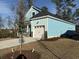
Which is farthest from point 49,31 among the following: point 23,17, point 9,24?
point 9,24

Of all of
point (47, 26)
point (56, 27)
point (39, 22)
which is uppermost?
point (39, 22)

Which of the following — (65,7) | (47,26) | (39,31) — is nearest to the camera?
(47,26)

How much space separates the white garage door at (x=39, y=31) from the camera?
23422 millimetres

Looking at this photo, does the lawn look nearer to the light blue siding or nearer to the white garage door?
the light blue siding

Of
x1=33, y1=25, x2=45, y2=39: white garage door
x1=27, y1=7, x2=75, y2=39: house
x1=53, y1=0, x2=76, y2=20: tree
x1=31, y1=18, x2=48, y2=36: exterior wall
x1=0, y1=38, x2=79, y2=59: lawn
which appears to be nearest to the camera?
x1=0, y1=38, x2=79, y2=59: lawn

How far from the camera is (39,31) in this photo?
2408 cm

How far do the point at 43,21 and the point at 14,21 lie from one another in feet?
48.0

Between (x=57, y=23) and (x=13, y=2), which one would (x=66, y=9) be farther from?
(x=57, y=23)

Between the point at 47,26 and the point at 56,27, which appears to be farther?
the point at 56,27

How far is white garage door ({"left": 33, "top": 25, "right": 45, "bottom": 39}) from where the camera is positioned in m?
23.4

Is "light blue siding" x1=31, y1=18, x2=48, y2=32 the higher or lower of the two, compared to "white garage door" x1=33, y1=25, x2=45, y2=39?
higher

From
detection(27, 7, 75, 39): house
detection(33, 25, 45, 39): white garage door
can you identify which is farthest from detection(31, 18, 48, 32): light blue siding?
detection(33, 25, 45, 39): white garage door

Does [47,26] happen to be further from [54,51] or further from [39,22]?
[54,51]

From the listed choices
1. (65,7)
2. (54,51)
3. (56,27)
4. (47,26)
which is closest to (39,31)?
(47,26)
